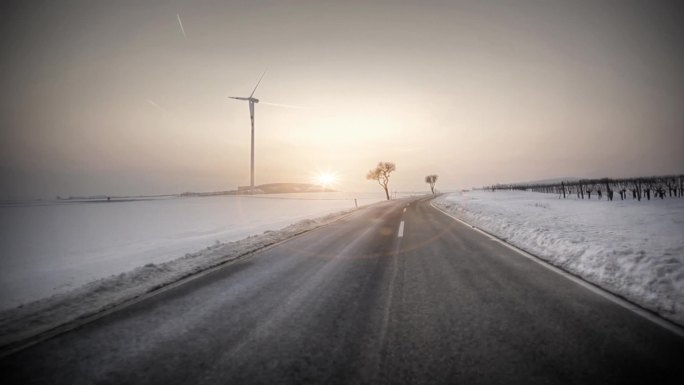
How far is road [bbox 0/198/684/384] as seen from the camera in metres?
2.61

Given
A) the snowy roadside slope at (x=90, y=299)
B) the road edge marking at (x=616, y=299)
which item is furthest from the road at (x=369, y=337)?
the snowy roadside slope at (x=90, y=299)

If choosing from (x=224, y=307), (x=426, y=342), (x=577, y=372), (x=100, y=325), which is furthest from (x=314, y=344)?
(x=100, y=325)

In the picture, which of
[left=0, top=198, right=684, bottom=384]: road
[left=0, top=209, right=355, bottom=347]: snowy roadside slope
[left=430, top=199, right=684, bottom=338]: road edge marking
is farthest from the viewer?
[left=0, top=209, right=355, bottom=347]: snowy roadside slope

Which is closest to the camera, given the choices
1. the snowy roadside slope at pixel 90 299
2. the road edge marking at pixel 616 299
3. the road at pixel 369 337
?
the road at pixel 369 337

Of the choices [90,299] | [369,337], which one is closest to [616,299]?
[369,337]

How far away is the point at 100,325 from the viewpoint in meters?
3.93

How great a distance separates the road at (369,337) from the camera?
103 inches

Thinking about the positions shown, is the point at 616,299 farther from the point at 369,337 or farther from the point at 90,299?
the point at 90,299

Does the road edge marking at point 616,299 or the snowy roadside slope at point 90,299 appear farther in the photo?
the snowy roadside slope at point 90,299

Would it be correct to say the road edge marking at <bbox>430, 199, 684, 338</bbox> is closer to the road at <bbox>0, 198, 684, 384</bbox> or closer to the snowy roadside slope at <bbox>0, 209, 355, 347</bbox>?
the road at <bbox>0, 198, 684, 384</bbox>

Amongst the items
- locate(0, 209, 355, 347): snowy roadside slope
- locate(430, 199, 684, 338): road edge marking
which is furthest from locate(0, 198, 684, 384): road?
locate(0, 209, 355, 347): snowy roadside slope

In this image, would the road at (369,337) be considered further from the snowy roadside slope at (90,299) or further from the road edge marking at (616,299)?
the snowy roadside slope at (90,299)

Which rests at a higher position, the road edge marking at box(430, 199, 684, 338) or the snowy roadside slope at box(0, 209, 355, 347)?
the road edge marking at box(430, 199, 684, 338)

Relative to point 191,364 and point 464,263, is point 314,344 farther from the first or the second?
point 464,263
